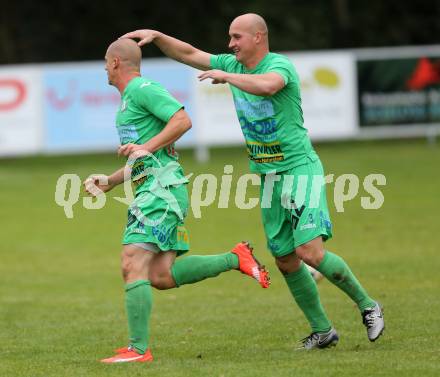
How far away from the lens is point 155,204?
24.8 ft

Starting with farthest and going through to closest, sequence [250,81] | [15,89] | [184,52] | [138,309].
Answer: [15,89] < [184,52] < [138,309] < [250,81]

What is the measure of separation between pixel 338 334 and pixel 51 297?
164 inches

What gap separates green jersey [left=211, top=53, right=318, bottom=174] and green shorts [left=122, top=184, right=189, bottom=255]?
67 cm

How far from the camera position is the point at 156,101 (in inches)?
297

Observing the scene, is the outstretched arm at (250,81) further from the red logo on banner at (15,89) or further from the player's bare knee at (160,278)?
the red logo on banner at (15,89)

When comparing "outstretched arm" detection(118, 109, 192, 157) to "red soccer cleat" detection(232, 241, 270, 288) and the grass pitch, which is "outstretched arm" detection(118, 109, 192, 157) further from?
the grass pitch

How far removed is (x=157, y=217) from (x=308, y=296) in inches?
53.0

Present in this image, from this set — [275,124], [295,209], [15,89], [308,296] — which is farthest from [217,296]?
[15,89]

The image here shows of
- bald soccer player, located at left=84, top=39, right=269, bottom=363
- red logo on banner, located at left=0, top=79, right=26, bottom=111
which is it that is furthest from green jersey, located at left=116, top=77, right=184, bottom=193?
red logo on banner, located at left=0, top=79, right=26, bottom=111

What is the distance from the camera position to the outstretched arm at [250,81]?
7.30 m

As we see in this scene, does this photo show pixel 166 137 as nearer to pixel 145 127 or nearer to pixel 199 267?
pixel 145 127

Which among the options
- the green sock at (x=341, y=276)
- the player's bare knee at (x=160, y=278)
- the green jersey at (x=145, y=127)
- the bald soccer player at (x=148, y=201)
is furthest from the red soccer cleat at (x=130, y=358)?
the green sock at (x=341, y=276)

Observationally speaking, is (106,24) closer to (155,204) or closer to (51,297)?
(51,297)

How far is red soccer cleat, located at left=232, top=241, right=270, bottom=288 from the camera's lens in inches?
308
